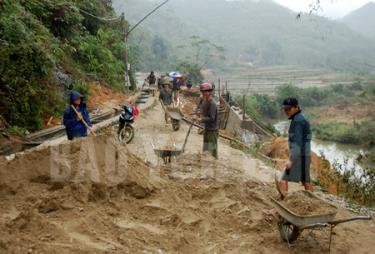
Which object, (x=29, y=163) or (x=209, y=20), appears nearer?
(x=29, y=163)

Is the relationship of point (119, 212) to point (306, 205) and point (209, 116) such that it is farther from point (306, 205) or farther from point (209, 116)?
point (209, 116)

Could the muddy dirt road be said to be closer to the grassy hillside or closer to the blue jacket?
the blue jacket

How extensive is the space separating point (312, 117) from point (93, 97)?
112 feet

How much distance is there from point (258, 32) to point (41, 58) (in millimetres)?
132933

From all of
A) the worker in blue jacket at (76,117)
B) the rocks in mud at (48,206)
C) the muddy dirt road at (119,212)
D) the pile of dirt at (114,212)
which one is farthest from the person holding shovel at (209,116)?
the rocks in mud at (48,206)

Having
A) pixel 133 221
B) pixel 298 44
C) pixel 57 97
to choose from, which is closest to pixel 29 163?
pixel 133 221

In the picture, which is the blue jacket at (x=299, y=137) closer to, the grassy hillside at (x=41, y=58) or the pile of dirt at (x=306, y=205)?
the pile of dirt at (x=306, y=205)

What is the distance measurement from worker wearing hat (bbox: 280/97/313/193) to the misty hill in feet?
263

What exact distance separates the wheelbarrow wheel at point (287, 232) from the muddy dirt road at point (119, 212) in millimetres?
114

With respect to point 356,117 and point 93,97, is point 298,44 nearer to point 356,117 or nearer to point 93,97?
point 356,117

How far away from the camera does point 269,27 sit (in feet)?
476

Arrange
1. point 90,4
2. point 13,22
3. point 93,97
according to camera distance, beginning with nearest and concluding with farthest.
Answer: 1. point 13,22
2. point 93,97
3. point 90,4

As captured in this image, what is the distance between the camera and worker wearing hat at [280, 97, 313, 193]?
19.1ft

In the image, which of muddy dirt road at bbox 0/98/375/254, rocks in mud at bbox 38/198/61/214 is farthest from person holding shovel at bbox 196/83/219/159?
rocks in mud at bbox 38/198/61/214
